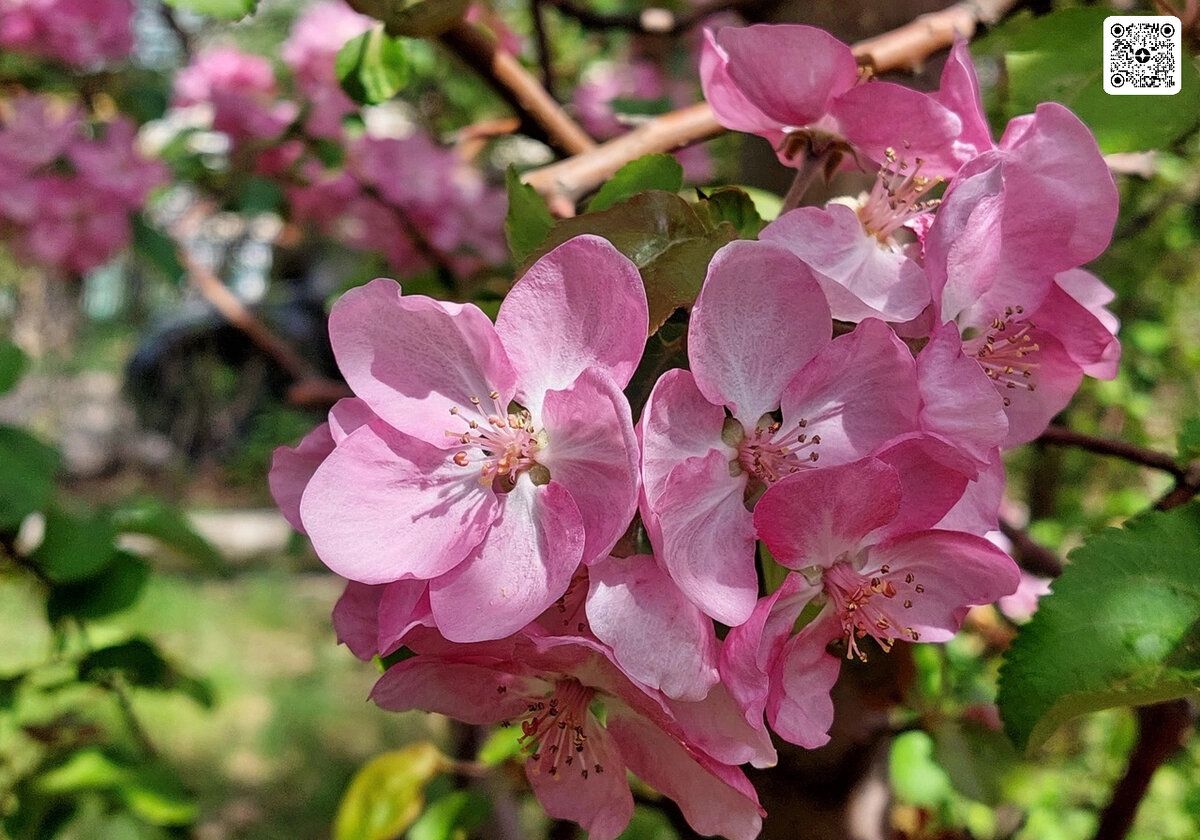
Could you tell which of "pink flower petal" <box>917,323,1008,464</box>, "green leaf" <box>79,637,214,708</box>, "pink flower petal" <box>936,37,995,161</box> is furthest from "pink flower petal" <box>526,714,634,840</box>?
"green leaf" <box>79,637,214,708</box>

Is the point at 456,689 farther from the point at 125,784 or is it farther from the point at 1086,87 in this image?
the point at 125,784

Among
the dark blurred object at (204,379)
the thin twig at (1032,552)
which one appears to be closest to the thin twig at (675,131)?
the thin twig at (1032,552)

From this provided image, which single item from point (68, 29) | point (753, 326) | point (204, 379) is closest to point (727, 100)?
point (753, 326)

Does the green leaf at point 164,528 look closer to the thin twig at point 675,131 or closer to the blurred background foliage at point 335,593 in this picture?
the blurred background foliage at point 335,593

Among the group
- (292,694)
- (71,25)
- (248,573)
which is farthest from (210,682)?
(248,573)

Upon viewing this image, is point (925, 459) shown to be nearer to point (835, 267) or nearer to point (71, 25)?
point (835, 267)

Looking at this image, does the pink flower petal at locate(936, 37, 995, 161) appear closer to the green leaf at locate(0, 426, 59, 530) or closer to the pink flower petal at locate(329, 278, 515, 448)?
the pink flower petal at locate(329, 278, 515, 448)
